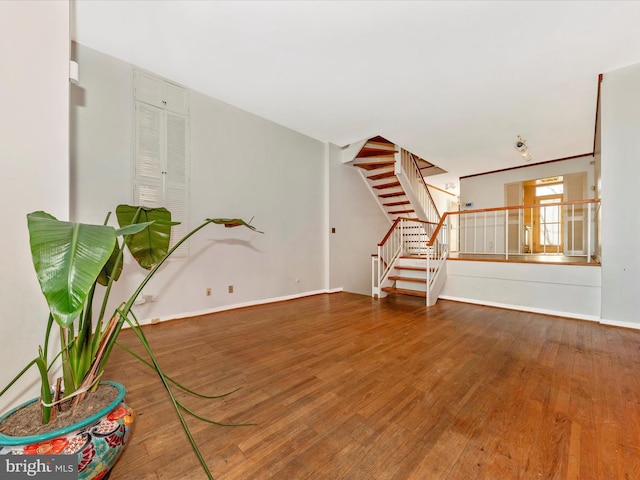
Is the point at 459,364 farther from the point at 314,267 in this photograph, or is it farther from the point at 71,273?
the point at 314,267

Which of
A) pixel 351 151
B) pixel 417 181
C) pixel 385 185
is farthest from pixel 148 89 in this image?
pixel 417 181

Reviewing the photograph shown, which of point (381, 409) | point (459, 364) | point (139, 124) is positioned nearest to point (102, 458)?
point (381, 409)

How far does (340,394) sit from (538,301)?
150 inches

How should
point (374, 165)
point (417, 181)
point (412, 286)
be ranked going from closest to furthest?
point (412, 286), point (374, 165), point (417, 181)

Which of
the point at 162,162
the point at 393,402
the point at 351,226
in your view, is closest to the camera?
the point at 393,402

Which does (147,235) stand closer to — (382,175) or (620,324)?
(620,324)

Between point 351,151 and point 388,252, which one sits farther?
point 351,151

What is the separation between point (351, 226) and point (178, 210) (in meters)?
3.68

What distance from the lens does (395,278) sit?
4898 millimetres

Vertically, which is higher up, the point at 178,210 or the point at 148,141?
the point at 148,141

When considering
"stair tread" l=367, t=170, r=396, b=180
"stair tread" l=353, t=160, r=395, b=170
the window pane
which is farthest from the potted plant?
the window pane

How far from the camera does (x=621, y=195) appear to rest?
123 inches

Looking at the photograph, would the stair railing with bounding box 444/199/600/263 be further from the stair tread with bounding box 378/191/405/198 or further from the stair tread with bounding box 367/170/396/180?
the stair tread with bounding box 367/170/396/180

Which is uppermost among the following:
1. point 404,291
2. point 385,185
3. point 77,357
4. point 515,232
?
point 385,185
